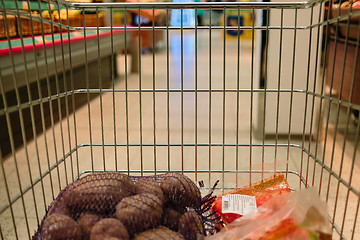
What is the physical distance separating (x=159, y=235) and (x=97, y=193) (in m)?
0.22

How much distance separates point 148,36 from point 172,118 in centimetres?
444

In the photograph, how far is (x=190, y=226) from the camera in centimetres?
101

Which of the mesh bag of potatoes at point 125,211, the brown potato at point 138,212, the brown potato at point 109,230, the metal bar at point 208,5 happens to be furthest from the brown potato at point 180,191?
the metal bar at point 208,5

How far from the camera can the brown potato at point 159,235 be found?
926 millimetres

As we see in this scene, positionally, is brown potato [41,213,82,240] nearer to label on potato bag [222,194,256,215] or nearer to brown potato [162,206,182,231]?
brown potato [162,206,182,231]

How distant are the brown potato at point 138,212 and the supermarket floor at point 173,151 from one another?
0.85ft

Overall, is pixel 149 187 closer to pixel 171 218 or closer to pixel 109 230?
pixel 171 218

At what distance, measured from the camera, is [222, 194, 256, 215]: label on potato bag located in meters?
1.19

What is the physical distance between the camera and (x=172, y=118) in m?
3.16

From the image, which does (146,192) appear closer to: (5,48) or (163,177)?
(163,177)

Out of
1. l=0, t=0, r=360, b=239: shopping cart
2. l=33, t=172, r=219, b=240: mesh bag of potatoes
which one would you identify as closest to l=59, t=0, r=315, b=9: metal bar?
l=0, t=0, r=360, b=239: shopping cart

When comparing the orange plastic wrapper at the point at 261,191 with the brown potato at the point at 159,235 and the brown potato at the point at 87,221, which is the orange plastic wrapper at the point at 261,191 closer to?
the brown potato at the point at 159,235

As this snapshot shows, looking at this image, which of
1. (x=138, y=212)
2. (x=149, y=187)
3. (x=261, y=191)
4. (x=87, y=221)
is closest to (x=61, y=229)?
(x=87, y=221)

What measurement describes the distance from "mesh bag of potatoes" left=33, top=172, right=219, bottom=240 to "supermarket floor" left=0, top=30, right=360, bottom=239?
11cm
